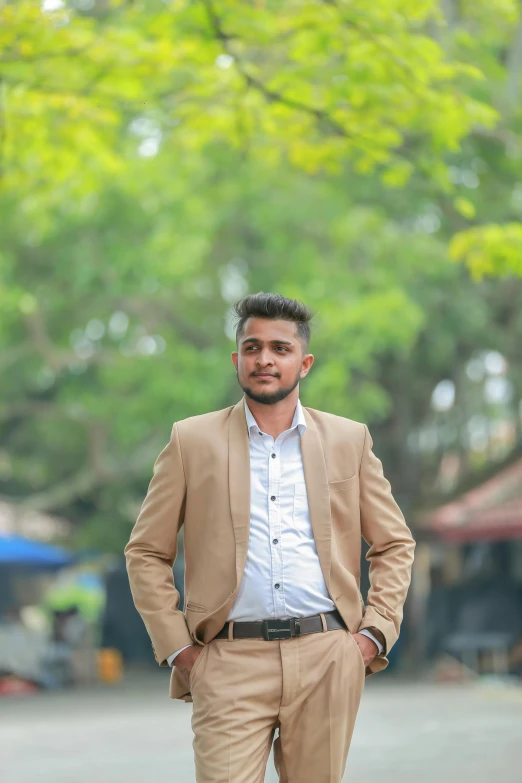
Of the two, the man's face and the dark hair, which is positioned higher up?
the dark hair

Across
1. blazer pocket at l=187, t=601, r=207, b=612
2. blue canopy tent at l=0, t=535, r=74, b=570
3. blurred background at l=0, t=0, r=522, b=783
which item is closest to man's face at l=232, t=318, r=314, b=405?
blazer pocket at l=187, t=601, r=207, b=612

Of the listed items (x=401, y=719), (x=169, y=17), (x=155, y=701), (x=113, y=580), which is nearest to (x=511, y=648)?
(x=155, y=701)

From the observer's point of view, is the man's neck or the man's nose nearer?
the man's nose

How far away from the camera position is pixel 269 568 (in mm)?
4520

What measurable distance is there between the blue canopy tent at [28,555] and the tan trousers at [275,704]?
20492mm

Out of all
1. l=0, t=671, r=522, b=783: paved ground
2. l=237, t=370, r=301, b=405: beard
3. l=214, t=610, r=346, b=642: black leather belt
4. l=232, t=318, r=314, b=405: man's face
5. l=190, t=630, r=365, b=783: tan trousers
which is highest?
l=232, t=318, r=314, b=405: man's face

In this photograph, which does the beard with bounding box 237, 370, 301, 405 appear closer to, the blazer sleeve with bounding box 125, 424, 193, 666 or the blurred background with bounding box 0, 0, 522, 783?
the blazer sleeve with bounding box 125, 424, 193, 666

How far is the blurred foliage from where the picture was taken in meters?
10.0

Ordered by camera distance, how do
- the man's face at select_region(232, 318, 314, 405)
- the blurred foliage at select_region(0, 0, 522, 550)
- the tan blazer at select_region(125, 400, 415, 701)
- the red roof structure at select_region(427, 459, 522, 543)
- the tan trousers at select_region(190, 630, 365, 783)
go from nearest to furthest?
the tan trousers at select_region(190, 630, 365, 783)
the tan blazer at select_region(125, 400, 415, 701)
the man's face at select_region(232, 318, 314, 405)
the blurred foliage at select_region(0, 0, 522, 550)
the red roof structure at select_region(427, 459, 522, 543)

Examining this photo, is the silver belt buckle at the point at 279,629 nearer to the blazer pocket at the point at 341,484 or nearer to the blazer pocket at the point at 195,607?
the blazer pocket at the point at 195,607

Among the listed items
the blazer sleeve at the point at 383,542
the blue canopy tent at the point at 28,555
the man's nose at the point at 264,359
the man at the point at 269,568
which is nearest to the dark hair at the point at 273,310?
the man at the point at 269,568

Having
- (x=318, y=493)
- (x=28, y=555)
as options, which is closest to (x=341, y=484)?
(x=318, y=493)

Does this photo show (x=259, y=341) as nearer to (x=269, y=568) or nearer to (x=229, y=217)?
(x=269, y=568)

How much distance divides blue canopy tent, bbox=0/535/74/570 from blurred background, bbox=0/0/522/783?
7cm
